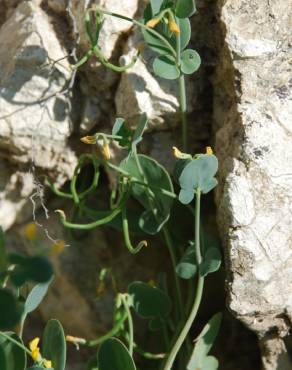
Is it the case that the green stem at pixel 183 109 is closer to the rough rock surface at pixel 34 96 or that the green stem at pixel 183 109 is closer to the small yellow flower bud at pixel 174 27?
the small yellow flower bud at pixel 174 27

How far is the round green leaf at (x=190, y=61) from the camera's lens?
1.22 m

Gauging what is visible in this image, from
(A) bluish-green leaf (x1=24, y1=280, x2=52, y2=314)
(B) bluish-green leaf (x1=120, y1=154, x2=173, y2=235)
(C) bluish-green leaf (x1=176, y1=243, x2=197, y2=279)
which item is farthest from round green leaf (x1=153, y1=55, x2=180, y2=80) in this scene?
(A) bluish-green leaf (x1=24, y1=280, x2=52, y2=314)

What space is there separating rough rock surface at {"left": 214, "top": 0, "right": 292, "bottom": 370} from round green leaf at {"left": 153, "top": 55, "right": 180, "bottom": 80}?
0.31 ft

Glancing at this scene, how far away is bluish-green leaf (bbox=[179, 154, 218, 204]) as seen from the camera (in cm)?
112

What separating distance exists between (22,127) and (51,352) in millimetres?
436

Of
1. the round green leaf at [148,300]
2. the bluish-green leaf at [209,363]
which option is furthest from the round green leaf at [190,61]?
the bluish-green leaf at [209,363]

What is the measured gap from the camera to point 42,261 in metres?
0.79

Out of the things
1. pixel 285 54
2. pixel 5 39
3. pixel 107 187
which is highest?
pixel 5 39

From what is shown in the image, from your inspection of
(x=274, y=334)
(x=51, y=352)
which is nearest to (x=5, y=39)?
(x=51, y=352)

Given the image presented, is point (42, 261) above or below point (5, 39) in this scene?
below

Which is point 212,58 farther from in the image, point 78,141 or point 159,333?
point 159,333

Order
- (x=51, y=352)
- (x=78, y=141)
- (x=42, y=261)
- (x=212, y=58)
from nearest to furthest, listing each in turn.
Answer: (x=42, y=261), (x=51, y=352), (x=212, y=58), (x=78, y=141)

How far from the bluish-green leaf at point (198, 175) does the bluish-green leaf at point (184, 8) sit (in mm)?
241

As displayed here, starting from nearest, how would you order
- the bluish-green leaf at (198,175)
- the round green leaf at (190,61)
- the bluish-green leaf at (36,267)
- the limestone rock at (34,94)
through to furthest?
the bluish-green leaf at (36,267) → the bluish-green leaf at (198,175) → the round green leaf at (190,61) → the limestone rock at (34,94)
